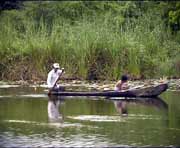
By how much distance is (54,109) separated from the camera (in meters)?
22.4

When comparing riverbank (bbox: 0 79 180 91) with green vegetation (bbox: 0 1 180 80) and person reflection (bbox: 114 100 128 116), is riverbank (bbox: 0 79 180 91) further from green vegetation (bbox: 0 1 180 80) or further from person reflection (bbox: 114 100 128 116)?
person reflection (bbox: 114 100 128 116)

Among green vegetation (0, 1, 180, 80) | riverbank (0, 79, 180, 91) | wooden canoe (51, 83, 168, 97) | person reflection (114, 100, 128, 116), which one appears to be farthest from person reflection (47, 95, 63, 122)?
green vegetation (0, 1, 180, 80)

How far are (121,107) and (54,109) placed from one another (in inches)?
85.4

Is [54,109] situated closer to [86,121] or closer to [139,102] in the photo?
[86,121]

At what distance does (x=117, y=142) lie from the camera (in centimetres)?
1641

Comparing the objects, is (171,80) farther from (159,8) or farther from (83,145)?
(83,145)

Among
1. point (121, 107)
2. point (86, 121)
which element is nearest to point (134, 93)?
point (121, 107)

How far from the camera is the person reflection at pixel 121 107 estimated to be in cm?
2148

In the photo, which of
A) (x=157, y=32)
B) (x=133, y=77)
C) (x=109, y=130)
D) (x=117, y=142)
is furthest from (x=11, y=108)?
(x=157, y=32)

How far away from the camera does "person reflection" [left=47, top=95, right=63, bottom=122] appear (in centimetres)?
2032

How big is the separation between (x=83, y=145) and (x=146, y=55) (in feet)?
56.6

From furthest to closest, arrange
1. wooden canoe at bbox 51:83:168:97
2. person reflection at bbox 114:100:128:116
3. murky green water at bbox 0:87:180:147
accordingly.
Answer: wooden canoe at bbox 51:83:168:97 < person reflection at bbox 114:100:128:116 < murky green water at bbox 0:87:180:147

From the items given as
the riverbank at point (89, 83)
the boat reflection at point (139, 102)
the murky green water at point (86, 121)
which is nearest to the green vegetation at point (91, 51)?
the riverbank at point (89, 83)

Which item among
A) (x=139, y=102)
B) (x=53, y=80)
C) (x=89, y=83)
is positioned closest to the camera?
(x=139, y=102)
